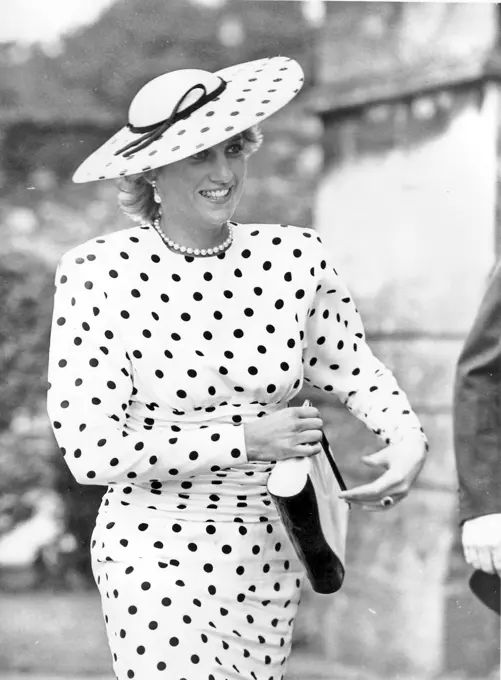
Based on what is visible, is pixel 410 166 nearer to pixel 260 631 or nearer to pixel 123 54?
pixel 123 54

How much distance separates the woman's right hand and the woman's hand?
45 cm

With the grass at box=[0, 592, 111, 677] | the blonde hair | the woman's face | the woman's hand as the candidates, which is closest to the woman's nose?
the woman's face

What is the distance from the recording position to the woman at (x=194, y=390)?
2.12 meters

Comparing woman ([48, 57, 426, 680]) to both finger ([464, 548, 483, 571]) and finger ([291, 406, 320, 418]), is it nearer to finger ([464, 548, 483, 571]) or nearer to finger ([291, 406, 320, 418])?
finger ([291, 406, 320, 418])

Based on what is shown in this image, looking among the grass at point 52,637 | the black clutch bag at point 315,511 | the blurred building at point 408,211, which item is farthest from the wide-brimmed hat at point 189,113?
the grass at point 52,637

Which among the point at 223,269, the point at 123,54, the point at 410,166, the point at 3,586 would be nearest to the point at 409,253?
the point at 410,166

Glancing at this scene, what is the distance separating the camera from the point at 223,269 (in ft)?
7.51

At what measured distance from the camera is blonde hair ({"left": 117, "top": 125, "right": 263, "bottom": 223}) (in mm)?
2279

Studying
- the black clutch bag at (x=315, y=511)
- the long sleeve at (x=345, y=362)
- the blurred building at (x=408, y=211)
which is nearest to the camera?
the black clutch bag at (x=315, y=511)

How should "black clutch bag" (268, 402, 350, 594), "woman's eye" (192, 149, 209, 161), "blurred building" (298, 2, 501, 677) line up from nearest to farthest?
"black clutch bag" (268, 402, 350, 594) → "woman's eye" (192, 149, 209, 161) → "blurred building" (298, 2, 501, 677)

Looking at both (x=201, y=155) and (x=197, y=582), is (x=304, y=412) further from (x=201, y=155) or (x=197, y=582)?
(x=201, y=155)

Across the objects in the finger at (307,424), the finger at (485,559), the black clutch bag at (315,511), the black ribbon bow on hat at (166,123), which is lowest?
the finger at (485,559)

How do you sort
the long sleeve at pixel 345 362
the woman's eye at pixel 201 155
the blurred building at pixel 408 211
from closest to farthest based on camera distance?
1. the woman's eye at pixel 201 155
2. the long sleeve at pixel 345 362
3. the blurred building at pixel 408 211

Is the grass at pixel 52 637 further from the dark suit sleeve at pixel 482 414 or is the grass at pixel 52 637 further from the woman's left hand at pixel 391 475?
the dark suit sleeve at pixel 482 414
